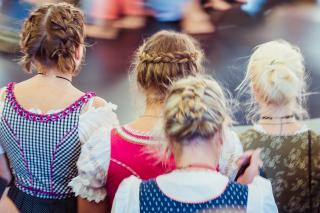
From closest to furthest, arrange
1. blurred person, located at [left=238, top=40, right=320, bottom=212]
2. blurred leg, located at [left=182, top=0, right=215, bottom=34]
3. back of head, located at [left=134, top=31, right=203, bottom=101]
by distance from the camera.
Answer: back of head, located at [left=134, top=31, right=203, bottom=101] < blurred person, located at [left=238, top=40, right=320, bottom=212] < blurred leg, located at [left=182, top=0, right=215, bottom=34]

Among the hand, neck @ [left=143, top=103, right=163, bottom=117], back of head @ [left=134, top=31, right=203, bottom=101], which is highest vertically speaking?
back of head @ [left=134, top=31, right=203, bottom=101]

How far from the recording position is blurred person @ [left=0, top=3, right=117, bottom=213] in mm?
1496

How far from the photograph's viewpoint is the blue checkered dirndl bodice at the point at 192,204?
1117mm

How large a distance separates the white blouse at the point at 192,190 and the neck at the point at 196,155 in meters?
0.02

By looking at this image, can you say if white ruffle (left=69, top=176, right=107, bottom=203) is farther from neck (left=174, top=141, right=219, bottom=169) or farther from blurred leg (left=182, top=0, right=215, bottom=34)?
blurred leg (left=182, top=0, right=215, bottom=34)

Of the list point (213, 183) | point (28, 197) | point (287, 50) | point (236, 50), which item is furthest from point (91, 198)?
point (236, 50)

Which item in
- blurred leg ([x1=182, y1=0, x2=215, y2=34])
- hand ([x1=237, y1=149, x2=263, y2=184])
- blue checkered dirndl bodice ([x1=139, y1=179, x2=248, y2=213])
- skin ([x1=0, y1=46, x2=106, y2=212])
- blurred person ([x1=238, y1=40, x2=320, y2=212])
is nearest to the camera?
blue checkered dirndl bodice ([x1=139, y1=179, x2=248, y2=213])

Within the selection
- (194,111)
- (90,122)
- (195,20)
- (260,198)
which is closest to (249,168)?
(260,198)

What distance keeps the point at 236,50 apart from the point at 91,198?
3.94ft

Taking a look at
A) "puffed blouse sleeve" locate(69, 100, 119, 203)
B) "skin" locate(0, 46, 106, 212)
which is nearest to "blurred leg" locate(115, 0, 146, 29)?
"skin" locate(0, 46, 106, 212)

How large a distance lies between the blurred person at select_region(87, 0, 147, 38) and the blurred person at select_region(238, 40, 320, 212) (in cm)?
77

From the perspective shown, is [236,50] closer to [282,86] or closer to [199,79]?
[282,86]

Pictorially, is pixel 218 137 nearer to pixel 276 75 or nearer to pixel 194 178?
pixel 194 178

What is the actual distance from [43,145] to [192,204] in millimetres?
589
